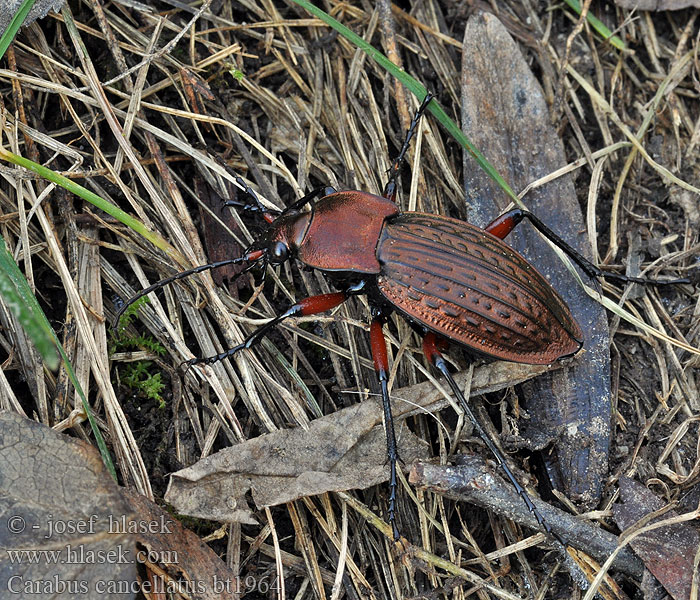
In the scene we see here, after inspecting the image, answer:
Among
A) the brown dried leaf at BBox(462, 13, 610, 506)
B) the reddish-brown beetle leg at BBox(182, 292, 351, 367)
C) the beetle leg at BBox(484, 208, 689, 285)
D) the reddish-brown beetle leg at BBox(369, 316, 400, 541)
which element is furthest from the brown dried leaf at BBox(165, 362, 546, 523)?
the beetle leg at BBox(484, 208, 689, 285)

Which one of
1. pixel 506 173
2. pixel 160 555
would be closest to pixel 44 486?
pixel 160 555


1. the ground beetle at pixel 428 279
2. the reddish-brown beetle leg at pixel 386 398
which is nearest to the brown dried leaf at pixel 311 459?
the reddish-brown beetle leg at pixel 386 398

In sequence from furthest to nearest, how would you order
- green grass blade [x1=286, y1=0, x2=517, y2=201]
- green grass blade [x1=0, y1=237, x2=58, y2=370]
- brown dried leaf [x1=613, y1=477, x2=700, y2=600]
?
green grass blade [x1=286, y1=0, x2=517, y2=201], brown dried leaf [x1=613, y1=477, x2=700, y2=600], green grass blade [x1=0, y1=237, x2=58, y2=370]

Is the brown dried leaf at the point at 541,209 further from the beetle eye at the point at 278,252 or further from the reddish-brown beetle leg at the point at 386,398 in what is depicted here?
the beetle eye at the point at 278,252

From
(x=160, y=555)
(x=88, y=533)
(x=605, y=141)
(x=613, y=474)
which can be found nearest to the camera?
(x=88, y=533)

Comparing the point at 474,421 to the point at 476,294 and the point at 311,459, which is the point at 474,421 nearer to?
the point at 476,294

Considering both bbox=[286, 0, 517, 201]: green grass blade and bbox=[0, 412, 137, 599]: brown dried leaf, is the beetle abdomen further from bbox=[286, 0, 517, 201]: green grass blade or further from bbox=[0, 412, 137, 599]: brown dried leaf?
bbox=[0, 412, 137, 599]: brown dried leaf

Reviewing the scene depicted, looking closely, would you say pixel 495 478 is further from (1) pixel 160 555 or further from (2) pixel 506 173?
(2) pixel 506 173
